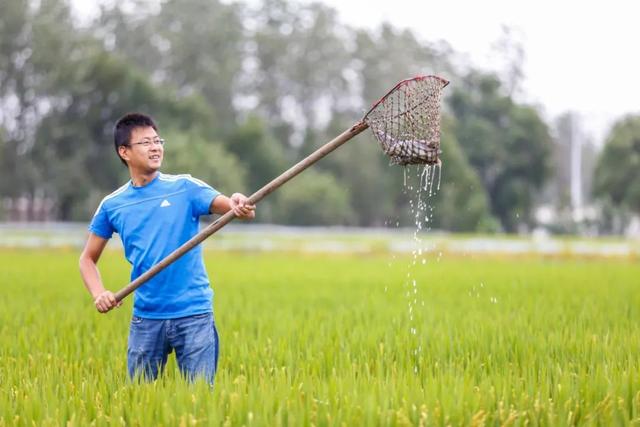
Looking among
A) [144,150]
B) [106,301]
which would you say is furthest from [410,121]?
[106,301]

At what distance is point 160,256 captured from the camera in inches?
161

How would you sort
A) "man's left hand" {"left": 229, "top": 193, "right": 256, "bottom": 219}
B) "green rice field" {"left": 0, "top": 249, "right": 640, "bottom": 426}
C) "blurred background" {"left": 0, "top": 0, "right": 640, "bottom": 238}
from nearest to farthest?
"green rice field" {"left": 0, "top": 249, "right": 640, "bottom": 426} → "man's left hand" {"left": 229, "top": 193, "right": 256, "bottom": 219} → "blurred background" {"left": 0, "top": 0, "right": 640, "bottom": 238}

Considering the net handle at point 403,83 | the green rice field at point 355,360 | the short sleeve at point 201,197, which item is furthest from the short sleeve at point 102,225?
the net handle at point 403,83

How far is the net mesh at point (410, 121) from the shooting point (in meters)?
4.00

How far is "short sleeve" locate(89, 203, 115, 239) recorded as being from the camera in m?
4.30

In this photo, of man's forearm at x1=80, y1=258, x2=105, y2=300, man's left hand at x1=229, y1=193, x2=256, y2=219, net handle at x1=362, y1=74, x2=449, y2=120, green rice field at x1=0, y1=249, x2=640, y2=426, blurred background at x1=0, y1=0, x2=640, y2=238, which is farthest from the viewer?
blurred background at x1=0, y1=0, x2=640, y2=238

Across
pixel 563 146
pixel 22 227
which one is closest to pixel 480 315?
pixel 22 227

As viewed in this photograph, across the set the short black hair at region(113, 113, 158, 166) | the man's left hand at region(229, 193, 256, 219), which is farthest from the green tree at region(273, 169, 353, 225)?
the man's left hand at region(229, 193, 256, 219)

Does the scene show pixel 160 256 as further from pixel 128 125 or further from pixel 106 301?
pixel 128 125

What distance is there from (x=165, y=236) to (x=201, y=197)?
25cm

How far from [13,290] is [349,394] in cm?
827

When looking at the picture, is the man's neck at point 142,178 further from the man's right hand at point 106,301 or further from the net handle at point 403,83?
the net handle at point 403,83

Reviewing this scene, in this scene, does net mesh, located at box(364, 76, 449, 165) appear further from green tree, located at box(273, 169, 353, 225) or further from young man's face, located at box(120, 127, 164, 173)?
green tree, located at box(273, 169, 353, 225)

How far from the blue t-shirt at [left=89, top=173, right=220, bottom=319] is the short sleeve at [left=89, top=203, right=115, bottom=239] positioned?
45 mm
